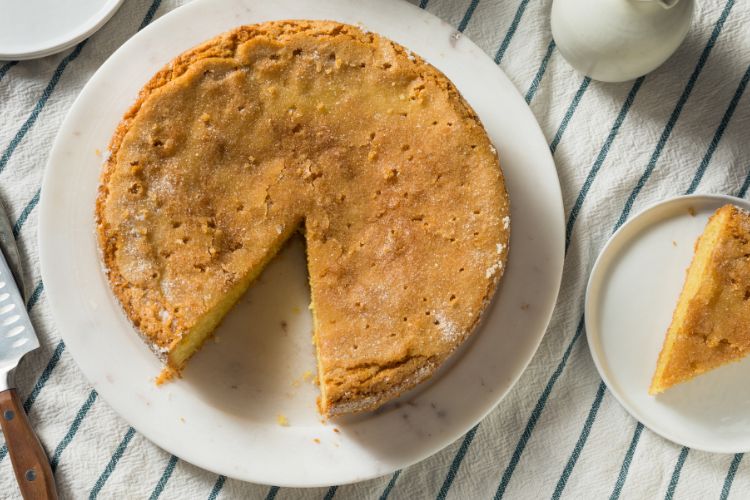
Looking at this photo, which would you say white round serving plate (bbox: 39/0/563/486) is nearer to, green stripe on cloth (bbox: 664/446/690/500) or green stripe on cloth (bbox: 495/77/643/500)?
green stripe on cloth (bbox: 495/77/643/500)

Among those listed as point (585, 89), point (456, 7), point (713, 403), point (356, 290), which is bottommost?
point (713, 403)

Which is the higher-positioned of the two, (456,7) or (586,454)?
(456,7)

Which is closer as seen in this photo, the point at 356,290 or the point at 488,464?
the point at 356,290

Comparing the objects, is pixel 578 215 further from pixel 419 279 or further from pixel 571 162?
pixel 419 279

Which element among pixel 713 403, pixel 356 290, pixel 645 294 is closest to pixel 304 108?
pixel 356 290

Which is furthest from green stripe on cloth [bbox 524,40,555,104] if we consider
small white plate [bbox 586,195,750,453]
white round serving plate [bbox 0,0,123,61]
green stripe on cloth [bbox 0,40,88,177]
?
green stripe on cloth [bbox 0,40,88,177]

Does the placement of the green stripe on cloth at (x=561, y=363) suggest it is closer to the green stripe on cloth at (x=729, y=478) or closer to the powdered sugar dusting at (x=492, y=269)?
the powdered sugar dusting at (x=492, y=269)

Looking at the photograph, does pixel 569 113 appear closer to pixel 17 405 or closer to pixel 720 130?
pixel 720 130
